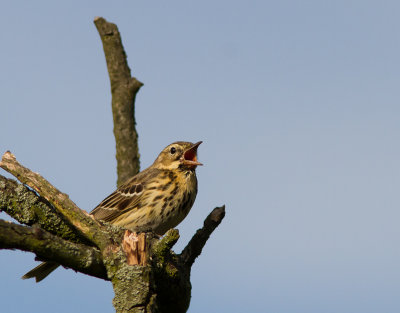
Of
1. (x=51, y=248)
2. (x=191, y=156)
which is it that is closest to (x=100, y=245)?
(x=51, y=248)

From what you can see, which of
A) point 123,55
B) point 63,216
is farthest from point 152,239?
point 123,55

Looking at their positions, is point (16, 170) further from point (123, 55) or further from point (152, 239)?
point (123, 55)

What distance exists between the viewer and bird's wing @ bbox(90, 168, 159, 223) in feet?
34.2

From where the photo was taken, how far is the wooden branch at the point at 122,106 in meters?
10.1

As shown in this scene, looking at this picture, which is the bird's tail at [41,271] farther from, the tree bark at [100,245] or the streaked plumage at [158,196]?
the tree bark at [100,245]

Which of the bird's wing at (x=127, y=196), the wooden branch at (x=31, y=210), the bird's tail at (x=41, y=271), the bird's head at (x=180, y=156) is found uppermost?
the bird's head at (x=180, y=156)

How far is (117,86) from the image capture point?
33.8 ft

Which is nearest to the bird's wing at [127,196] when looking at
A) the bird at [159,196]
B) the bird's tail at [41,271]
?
the bird at [159,196]

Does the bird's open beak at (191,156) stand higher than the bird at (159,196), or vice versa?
the bird's open beak at (191,156)

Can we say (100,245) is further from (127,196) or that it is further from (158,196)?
(127,196)

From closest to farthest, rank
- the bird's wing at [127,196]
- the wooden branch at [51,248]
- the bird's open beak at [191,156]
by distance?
the wooden branch at [51,248] → the bird's wing at [127,196] → the bird's open beak at [191,156]

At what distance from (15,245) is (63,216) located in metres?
Result: 1.50

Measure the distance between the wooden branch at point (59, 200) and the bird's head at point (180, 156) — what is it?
13.7 ft

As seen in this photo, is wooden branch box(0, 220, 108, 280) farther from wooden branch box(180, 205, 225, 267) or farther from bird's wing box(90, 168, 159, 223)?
bird's wing box(90, 168, 159, 223)
